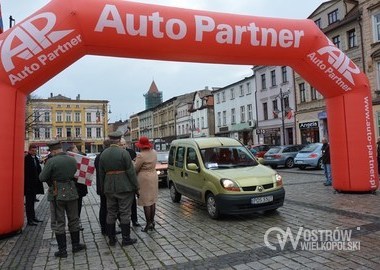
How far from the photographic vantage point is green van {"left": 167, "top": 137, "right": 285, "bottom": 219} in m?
8.02

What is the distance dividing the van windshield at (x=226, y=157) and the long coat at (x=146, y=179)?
189 centimetres

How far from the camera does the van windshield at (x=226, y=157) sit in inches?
360

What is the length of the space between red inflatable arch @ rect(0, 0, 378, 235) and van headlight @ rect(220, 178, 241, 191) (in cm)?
301

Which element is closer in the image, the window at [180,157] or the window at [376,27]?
the window at [180,157]

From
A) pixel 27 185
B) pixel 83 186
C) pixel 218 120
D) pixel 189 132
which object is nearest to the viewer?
pixel 83 186

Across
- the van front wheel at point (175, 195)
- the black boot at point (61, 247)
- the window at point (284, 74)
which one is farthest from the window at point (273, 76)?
the black boot at point (61, 247)

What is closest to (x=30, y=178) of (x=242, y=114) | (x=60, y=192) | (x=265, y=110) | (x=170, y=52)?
(x=60, y=192)

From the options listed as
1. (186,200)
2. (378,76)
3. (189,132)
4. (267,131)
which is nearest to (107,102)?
(189,132)

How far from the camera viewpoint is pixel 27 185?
845 centimetres

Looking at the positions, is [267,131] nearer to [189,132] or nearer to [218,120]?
[218,120]

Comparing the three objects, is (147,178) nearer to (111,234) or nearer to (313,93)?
(111,234)

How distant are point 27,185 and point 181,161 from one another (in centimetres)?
388

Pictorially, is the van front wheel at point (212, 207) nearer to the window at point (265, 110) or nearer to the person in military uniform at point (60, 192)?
the person in military uniform at point (60, 192)

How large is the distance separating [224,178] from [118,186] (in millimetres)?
2575
